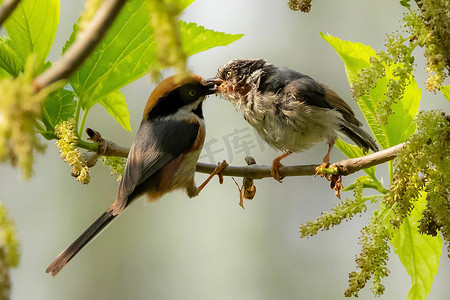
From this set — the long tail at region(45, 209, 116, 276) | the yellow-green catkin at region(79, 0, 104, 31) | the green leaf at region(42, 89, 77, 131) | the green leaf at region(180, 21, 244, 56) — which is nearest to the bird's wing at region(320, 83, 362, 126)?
the green leaf at region(180, 21, 244, 56)

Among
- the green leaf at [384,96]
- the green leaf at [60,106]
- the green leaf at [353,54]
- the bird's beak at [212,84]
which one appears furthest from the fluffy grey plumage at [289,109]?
the green leaf at [60,106]

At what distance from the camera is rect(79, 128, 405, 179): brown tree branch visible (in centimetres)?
177

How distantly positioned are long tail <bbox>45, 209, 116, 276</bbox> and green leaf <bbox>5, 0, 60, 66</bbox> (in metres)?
0.93

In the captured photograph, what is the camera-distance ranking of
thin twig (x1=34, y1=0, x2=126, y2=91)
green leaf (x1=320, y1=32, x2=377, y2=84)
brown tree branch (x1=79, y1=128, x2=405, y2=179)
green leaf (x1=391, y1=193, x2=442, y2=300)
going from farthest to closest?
green leaf (x1=320, y1=32, x2=377, y2=84), green leaf (x1=391, y1=193, x2=442, y2=300), brown tree branch (x1=79, y1=128, x2=405, y2=179), thin twig (x1=34, y1=0, x2=126, y2=91)

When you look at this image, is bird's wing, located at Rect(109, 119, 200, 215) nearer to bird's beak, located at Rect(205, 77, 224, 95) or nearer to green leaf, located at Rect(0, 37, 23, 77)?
bird's beak, located at Rect(205, 77, 224, 95)

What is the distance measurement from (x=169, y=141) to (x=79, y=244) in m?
0.98

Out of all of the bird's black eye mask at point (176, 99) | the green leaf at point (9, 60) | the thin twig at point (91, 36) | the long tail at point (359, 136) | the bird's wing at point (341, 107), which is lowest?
the long tail at point (359, 136)

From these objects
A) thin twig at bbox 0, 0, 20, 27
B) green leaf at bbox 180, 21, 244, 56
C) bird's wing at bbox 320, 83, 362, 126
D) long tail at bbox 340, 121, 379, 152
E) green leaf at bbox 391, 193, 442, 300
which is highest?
green leaf at bbox 180, 21, 244, 56

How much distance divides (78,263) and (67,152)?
22.8ft

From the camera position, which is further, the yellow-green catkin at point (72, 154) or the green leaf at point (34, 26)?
the green leaf at point (34, 26)

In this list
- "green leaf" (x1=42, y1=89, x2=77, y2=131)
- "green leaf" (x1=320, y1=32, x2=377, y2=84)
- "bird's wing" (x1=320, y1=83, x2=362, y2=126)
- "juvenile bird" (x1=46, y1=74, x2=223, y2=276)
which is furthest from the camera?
"juvenile bird" (x1=46, y1=74, x2=223, y2=276)

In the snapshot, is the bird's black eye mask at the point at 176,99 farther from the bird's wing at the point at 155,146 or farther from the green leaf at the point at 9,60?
the green leaf at the point at 9,60

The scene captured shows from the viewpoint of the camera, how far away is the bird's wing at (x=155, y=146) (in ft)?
10.3

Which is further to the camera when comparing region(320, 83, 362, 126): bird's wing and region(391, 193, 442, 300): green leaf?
region(320, 83, 362, 126): bird's wing
